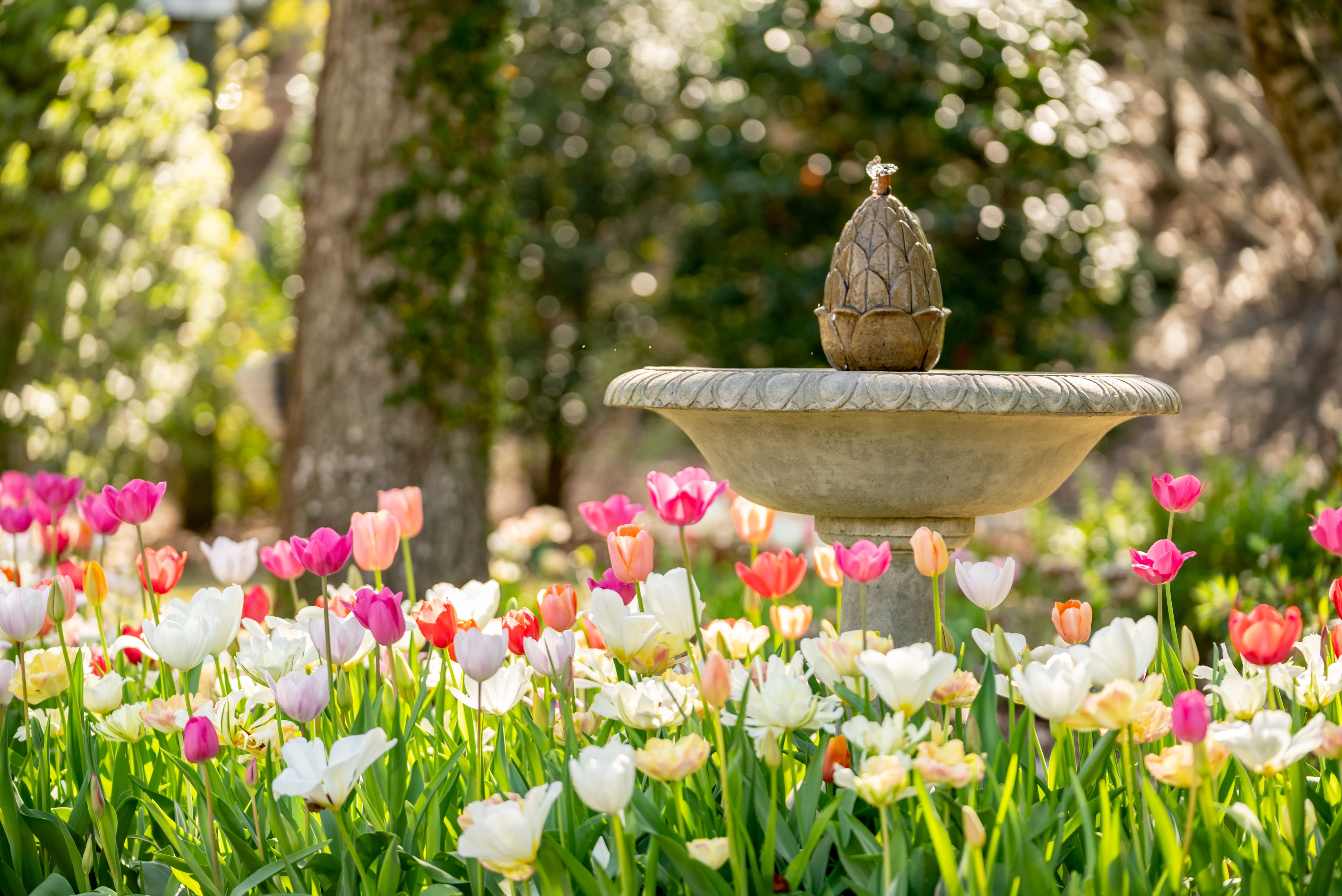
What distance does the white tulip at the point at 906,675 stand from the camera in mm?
1580

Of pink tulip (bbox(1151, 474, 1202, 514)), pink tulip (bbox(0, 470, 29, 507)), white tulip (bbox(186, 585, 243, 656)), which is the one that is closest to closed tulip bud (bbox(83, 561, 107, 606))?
white tulip (bbox(186, 585, 243, 656))

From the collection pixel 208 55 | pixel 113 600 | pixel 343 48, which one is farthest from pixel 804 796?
pixel 208 55

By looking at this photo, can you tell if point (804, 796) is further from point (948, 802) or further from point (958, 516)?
point (958, 516)

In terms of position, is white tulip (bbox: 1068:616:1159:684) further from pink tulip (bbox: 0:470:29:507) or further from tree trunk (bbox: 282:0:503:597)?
tree trunk (bbox: 282:0:503:597)

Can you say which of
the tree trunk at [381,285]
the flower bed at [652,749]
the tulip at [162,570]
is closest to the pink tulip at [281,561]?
the flower bed at [652,749]

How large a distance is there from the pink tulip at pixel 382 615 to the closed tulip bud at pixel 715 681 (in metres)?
0.56

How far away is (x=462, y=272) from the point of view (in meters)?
5.21

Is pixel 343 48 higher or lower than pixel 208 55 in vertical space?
lower

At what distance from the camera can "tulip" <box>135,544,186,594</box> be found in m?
2.36

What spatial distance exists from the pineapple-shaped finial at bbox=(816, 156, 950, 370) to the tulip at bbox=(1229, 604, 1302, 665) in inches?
54.8

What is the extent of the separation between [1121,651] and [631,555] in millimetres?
830

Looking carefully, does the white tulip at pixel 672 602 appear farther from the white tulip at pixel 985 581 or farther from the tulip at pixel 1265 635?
the tulip at pixel 1265 635

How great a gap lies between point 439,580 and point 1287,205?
8.02 m

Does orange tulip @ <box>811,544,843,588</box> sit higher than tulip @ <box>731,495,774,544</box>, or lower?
lower
